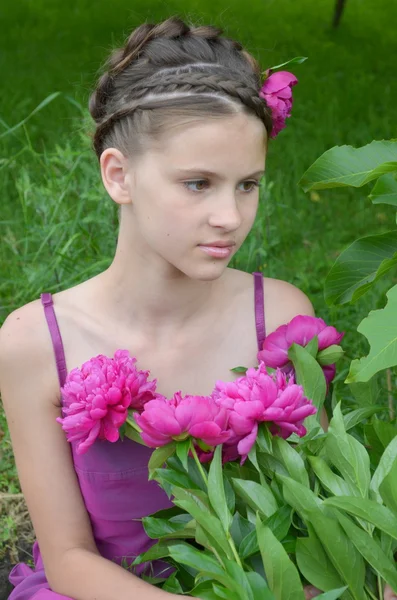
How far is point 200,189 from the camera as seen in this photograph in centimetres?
176

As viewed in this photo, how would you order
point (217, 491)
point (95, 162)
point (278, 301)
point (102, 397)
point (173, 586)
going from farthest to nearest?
point (95, 162) < point (278, 301) < point (173, 586) < point (102, 397) < point (217, 491)

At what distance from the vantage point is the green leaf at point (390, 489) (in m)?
1.37

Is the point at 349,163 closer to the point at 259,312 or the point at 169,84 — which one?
the point at 169,84

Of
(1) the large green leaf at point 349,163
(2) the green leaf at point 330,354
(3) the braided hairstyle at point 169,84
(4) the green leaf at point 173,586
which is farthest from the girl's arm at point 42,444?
(1) the large green leaf at point 349,163

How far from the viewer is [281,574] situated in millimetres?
1359

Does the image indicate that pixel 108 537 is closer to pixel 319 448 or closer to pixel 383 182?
pixel 319 448

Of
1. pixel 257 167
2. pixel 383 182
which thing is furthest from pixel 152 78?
pixel 383 182

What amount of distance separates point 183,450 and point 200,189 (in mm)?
485

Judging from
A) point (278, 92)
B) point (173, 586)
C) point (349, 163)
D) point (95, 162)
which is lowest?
Result: point (173, 586)

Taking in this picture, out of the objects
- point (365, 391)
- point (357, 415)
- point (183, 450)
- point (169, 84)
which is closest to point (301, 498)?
point (183, 450)

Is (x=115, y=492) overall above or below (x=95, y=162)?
below

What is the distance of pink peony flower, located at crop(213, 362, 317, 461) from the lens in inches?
59.3

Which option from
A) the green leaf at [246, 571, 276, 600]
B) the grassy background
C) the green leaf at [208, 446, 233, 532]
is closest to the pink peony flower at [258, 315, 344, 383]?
the green leaf at [208, 446, 233, 532]

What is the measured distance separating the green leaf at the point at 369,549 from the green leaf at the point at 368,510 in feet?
0.08
